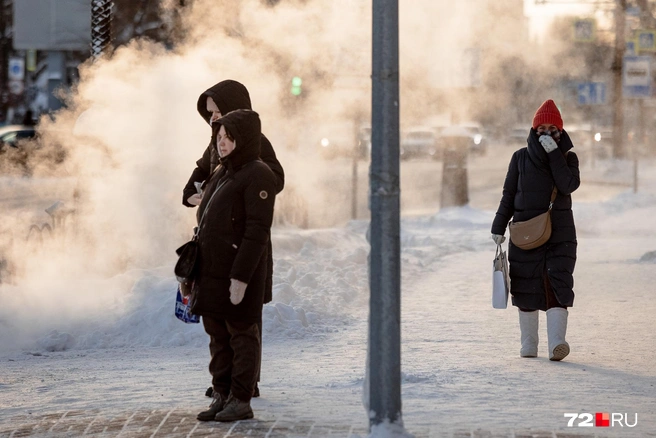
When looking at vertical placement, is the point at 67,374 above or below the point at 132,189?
below

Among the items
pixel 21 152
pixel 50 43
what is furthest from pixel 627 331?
pixel 21 152

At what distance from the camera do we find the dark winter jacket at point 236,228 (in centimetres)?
553

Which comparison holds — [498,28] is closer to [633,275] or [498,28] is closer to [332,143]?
[332,143]

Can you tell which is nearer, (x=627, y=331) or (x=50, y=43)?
(x=627, y=331)

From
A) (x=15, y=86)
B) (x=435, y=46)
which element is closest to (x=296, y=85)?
(x=435, y=46)

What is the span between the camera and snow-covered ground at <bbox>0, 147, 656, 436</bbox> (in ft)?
19.9

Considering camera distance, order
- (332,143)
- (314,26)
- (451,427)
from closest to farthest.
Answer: (451,427) < (314,26) < (332,143)

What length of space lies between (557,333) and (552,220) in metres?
0.74

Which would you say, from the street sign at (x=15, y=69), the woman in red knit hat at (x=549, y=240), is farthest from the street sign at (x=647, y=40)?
the street sign at (x=15, y=69)

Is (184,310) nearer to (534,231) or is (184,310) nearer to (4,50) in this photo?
(534,231)

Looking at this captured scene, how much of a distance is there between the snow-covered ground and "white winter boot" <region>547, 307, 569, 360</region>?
8 cm

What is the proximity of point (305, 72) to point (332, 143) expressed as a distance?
4.70 meters

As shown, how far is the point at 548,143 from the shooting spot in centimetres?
741

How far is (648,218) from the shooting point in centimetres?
2014
